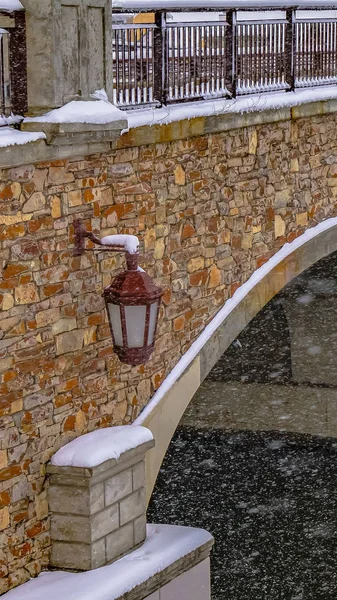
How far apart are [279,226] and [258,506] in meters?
6.17

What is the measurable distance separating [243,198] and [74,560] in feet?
9.98

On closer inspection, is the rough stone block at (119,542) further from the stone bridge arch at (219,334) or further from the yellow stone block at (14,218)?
the yellow stone block at (14,218)

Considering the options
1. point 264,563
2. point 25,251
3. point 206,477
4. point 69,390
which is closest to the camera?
point 25,251

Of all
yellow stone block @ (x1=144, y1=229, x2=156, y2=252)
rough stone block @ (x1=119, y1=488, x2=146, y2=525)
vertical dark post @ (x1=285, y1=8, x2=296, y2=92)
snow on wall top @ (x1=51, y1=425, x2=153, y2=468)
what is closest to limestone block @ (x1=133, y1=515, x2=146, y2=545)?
rough stone block @ (x1=119, y1=488, x2=146, y2=525)

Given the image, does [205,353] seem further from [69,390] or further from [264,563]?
[264,563]

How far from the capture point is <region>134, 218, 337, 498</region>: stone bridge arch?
7.48 metres

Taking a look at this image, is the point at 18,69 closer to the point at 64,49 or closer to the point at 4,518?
the point at 64,49

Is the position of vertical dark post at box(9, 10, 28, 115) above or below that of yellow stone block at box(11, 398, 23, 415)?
above

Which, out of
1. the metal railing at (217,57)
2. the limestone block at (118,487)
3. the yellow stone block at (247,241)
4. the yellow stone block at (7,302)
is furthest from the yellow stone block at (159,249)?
the yellow stone block at (7,302)

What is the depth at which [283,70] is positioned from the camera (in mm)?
9133

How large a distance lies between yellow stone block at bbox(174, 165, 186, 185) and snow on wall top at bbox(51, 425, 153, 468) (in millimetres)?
1614

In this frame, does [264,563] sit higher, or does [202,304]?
[202,304]

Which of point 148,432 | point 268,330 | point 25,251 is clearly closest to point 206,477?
point 268,330

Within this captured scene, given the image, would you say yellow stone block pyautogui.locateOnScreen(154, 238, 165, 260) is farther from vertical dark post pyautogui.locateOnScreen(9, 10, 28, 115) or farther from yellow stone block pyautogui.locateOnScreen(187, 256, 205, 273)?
vertical dark post pyautogui.locateOnScreen(9, 10, 28, 115)
